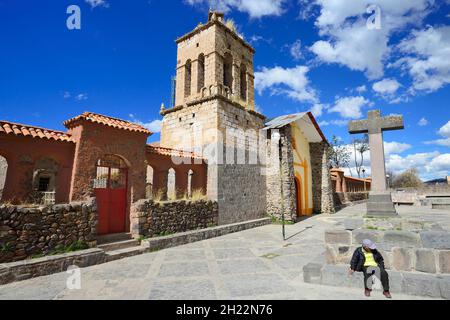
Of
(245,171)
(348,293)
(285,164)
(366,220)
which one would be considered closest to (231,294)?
(348,293)

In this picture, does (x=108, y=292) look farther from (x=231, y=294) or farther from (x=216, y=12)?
(x=216, y=12)

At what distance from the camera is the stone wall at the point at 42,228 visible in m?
5.33

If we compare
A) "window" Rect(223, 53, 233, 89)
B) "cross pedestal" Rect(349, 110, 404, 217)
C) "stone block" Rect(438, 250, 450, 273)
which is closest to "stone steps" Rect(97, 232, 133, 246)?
"cross pedestal" Rect(349, 110, 404, 217)

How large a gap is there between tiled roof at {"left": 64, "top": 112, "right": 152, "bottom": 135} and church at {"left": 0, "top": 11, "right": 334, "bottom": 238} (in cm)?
4

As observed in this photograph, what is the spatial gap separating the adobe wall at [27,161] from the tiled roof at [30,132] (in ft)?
0.39

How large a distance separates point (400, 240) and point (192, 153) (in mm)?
8485

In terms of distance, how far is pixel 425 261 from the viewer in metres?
4.24

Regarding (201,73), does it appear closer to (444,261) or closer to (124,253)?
(124,253)

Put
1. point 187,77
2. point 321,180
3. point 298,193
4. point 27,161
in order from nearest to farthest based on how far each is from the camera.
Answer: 1. point 27,161
2. point 187,77
3. point 298,193
4. point 321,180

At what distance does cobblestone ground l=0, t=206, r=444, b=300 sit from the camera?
4363mm

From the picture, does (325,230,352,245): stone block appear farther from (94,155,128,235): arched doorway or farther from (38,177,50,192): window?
(38,177,50,192): window

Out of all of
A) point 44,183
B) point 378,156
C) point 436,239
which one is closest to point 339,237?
point 436,239

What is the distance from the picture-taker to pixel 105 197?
790cm

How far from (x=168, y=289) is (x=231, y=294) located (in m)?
1.18
